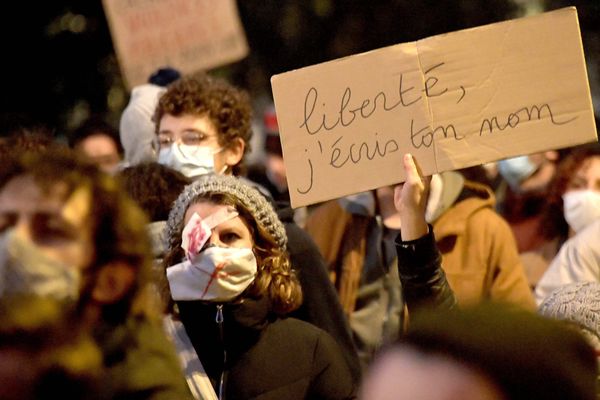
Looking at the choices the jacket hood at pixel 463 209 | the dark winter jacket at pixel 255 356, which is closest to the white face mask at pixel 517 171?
the jacket hood at pixel 463 209

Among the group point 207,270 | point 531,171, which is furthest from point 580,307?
point 531,171

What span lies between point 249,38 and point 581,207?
7333 mm

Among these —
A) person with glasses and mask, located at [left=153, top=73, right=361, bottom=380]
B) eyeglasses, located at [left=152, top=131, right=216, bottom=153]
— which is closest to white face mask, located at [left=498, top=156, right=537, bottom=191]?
person with glasses and mask, located at [left=153, top=73, right=361, bottom=380]

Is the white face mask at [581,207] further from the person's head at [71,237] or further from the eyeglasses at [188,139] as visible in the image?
the person's head at [71,237]

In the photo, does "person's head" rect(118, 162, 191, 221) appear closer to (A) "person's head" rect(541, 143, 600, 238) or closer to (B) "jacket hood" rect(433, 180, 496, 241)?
(B) "jacket hood" rect(433, 180, 496, 241)

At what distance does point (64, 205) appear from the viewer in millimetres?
2559

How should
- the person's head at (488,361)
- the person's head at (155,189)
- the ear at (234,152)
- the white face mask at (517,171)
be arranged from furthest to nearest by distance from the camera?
the white face mask at (517,171)
the ear at (234,152)
the person's head at (155,189)
the person's head at (488,361)

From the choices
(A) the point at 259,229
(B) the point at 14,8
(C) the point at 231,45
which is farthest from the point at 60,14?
(A) the point at 259,229

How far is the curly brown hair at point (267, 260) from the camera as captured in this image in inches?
182

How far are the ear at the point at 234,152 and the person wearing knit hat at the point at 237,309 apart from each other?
106cm

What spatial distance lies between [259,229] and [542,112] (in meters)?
0.98

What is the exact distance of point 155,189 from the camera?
209 inches

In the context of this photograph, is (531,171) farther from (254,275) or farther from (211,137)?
(254,275)

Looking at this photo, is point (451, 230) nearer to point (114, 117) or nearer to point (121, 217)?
point (121, 217)
